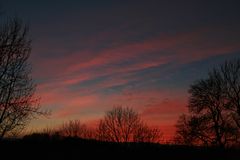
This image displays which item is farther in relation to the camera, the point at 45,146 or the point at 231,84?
the point at 231,84

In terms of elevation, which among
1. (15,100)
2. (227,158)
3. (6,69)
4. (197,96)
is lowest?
(227,158)

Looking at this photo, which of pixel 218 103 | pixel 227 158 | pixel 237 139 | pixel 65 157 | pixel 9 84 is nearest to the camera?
pixel 65 157

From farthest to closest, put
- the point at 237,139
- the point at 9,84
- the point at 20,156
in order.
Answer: the point at 237,139
the point at 9,84
the point at 20,156

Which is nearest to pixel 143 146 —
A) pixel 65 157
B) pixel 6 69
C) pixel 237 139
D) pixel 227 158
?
pixel 65 157

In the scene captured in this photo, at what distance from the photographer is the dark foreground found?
9977 millimetres

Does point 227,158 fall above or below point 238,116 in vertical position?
below

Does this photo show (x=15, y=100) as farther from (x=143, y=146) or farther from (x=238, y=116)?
(x=238, y=116)

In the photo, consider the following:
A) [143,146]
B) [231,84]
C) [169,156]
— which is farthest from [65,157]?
[231,84]

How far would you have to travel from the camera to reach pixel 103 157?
11.8m

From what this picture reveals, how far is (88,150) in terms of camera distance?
38.4ft

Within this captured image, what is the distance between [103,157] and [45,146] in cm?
231

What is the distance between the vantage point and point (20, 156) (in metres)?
9.75

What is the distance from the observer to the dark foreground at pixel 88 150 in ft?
32.7

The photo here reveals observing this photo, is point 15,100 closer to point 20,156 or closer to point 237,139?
point 20,156
